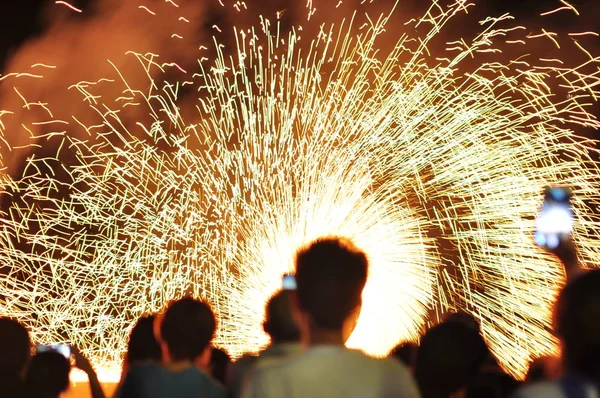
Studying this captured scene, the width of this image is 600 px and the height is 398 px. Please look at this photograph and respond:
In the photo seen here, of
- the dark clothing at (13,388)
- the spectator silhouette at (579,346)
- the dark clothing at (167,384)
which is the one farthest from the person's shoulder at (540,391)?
the dark clothing at (13,388)

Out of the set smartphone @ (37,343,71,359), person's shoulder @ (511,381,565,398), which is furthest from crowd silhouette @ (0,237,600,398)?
smartphone @ (37,343,71,359)

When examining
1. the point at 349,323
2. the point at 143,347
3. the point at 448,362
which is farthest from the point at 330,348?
the point at 143,347

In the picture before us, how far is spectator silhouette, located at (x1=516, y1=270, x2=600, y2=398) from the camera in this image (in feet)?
10.2

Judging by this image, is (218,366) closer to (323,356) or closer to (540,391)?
(323,356)

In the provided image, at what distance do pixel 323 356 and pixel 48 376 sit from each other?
9.38ft

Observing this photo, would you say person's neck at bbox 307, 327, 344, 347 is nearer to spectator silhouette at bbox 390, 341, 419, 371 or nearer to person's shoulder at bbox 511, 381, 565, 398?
person's shoulder at bbox 511, 381, 565, 398

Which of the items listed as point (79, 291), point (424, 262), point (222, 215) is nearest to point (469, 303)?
point (424, 262)

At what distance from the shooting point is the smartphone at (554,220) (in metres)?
4.60

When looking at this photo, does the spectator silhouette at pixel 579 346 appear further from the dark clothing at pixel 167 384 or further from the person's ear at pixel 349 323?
the dark clothing at pixel 167 384

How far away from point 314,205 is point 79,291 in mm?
4103

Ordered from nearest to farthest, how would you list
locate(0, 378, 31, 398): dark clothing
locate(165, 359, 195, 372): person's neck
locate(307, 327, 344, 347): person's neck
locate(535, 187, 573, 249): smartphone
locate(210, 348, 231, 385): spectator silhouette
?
locate(307, 327, 344, 347): person's neck
locate(535, 187, 573, 249): smartphone
locate(0, 378, 31, 398): dark clothing
locate(165, 359, 195, 372): person's neck
locate(210, 348, 231, 385): spectator silhouette

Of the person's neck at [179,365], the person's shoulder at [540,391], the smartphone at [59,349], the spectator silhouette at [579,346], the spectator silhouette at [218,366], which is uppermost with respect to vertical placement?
the smartphone at [59,349]

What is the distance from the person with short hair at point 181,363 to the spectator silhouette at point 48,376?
918mm

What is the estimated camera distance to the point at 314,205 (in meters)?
14.0
